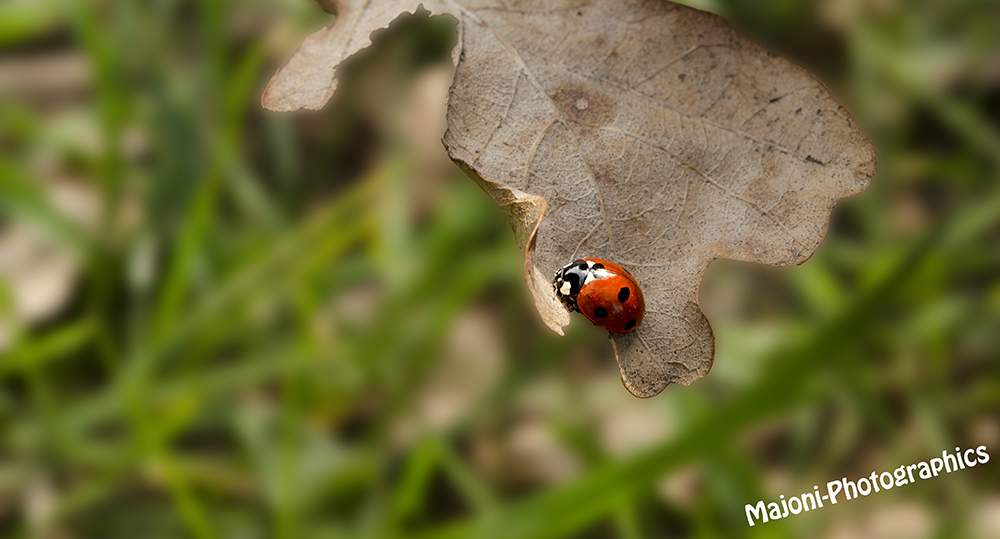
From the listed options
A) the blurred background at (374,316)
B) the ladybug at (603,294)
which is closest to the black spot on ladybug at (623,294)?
the ladybug at (603,294)

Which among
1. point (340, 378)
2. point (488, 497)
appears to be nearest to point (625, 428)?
point (488, 497)

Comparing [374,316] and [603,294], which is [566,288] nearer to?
[603,294]

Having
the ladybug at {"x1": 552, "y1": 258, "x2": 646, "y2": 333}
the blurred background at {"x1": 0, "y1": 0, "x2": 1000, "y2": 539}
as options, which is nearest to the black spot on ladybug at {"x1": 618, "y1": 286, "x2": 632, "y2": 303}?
the ladybug at {"x1": 552, "y1": 258, "x2": 646, "y2": 333}

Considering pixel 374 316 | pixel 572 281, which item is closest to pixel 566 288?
pixel 572 281

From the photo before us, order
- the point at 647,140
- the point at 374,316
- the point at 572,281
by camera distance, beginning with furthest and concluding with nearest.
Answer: the point at 374,316 < the point at 572,281 < the point at 647,140

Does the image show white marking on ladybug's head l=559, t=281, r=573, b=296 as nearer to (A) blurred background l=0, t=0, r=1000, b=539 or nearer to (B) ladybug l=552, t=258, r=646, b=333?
(B) ladybug l=552, t=258, r=646, b=333

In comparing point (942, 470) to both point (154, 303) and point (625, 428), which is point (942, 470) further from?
point (154, 303)

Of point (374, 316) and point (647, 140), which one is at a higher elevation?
point (647, 140)
